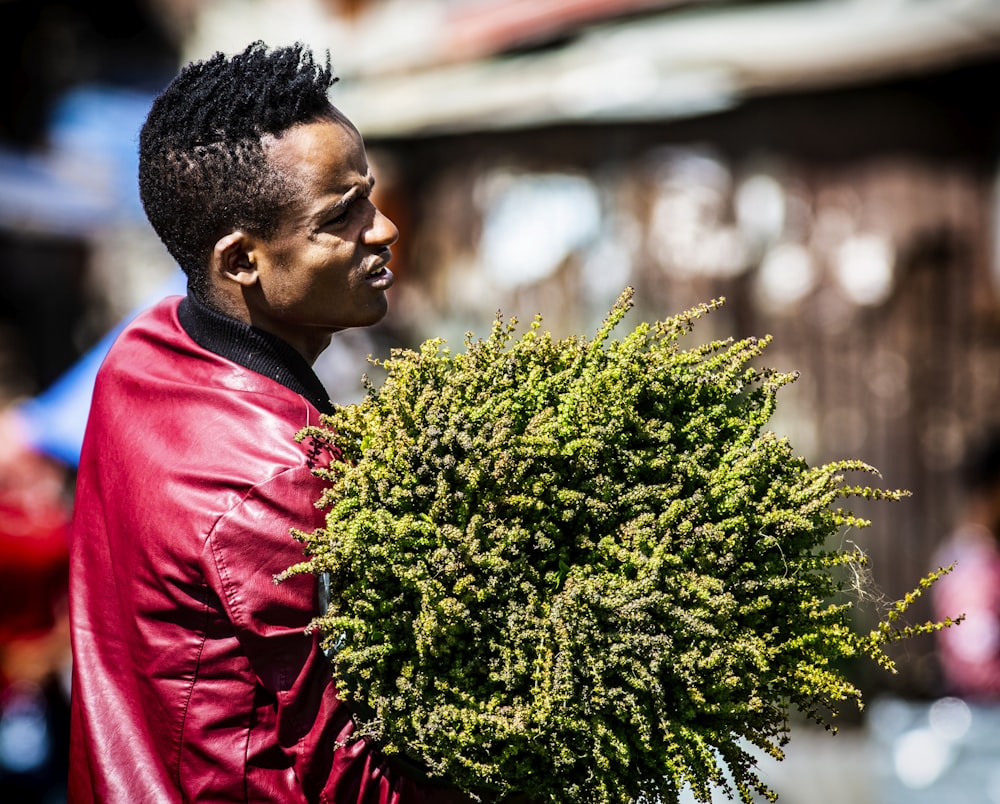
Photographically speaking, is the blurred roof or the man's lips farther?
the blurred roof

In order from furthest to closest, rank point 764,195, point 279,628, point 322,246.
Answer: point 764,195 < point 322,246 < point 279,628

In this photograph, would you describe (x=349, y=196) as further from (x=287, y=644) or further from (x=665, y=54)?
(x=665, y=54)

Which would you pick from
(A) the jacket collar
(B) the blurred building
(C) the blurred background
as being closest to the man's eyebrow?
(A) the jacket collar

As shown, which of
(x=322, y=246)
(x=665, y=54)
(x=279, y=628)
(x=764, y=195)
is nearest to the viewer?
(x=279, y=628)

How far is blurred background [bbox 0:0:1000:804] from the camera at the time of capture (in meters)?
5.35

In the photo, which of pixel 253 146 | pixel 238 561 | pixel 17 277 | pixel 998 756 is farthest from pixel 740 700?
pixel 17 277

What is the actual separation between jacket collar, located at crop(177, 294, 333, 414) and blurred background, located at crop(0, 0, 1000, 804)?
3.77m

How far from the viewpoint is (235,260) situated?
1.91 meters

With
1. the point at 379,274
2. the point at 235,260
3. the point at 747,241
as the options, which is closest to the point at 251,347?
the point at 235,260

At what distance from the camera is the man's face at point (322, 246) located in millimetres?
1854

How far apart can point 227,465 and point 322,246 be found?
14.9 inches

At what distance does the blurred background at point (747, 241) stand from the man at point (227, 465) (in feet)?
12.0

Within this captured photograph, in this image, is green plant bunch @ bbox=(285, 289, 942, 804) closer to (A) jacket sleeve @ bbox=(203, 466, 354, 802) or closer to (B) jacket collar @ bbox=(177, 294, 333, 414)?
(A) jacket sleeve @ bbox=(203, 466, 354, 802)

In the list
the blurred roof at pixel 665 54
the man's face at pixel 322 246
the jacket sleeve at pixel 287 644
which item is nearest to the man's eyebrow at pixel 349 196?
the man's face at pixel 322 246
